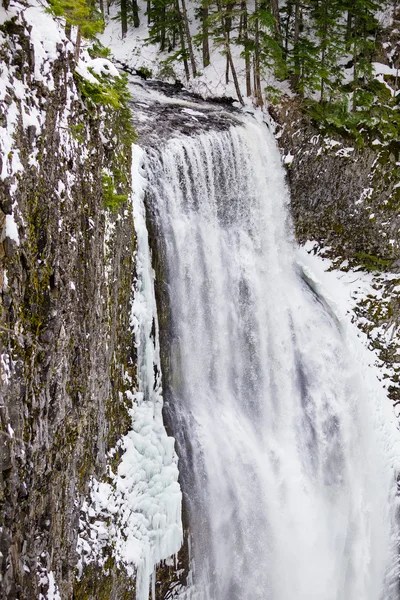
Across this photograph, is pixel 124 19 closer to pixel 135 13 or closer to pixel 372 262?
pixel 135 13

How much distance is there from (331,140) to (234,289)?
6263 mm

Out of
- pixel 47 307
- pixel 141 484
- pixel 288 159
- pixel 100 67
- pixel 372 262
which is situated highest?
pixel 288 159

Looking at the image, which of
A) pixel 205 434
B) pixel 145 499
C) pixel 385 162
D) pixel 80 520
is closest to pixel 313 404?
pixel 205 434

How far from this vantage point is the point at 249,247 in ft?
34.0

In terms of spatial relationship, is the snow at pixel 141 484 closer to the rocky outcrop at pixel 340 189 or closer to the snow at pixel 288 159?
the snow at pixel 288 159

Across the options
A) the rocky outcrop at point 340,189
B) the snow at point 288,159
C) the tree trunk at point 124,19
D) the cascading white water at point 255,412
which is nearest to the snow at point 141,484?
the cascading white water at point 255,412

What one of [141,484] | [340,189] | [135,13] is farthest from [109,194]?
[135,13]

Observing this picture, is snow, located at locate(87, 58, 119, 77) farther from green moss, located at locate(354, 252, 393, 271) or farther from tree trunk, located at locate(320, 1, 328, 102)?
tree trunk, located at locate(320, 1, 328, 102)

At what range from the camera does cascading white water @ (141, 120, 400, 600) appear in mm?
8023

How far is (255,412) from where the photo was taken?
9133 mm

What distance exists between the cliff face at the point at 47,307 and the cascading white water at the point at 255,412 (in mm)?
2811

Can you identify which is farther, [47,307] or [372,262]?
[372,262]

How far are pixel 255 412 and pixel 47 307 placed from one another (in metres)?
6.11

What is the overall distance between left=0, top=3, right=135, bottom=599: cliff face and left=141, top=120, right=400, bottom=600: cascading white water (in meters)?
2.81
